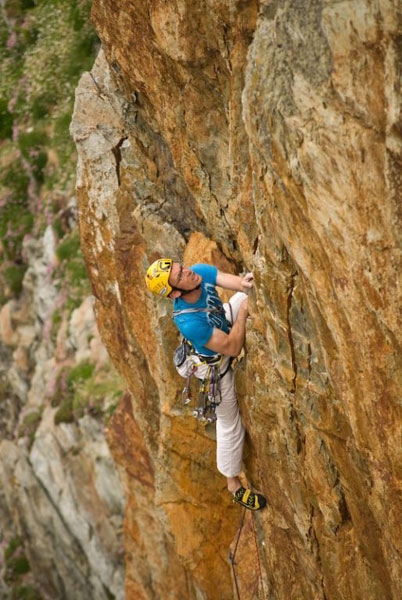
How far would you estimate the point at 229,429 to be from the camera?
12164 mm

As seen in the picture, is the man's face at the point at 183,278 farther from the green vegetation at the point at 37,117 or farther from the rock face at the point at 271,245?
the green vegetation at the point at 37,117

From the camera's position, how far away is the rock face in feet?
23.2

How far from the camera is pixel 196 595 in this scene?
16.7m

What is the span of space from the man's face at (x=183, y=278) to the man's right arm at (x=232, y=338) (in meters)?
0.81

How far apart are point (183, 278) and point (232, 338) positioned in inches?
50.0

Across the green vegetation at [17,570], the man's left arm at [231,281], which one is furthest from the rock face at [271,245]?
the green vegetation at [17,570]

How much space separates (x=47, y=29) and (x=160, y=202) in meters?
29.3

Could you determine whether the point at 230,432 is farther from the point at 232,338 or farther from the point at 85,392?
the point at 85,392

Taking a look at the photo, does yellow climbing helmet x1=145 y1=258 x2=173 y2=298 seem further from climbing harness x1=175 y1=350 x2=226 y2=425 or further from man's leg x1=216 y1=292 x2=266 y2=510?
man's leg x1=216 y1=292 x2=266 y2=510

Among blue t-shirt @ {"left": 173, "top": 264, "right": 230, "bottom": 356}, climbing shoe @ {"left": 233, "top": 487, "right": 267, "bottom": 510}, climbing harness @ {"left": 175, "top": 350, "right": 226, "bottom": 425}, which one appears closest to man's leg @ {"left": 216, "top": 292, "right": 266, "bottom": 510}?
climbing shoe @ {"left": 233, "top": 487, "right": 267, "bottom": 510}

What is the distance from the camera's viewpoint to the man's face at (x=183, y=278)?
1038cm

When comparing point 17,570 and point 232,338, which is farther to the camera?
point 17,570

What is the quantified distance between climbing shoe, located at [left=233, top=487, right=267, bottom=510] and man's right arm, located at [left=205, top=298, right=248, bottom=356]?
283cm

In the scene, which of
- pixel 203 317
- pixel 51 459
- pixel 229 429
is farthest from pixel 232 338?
pixel 51 459
